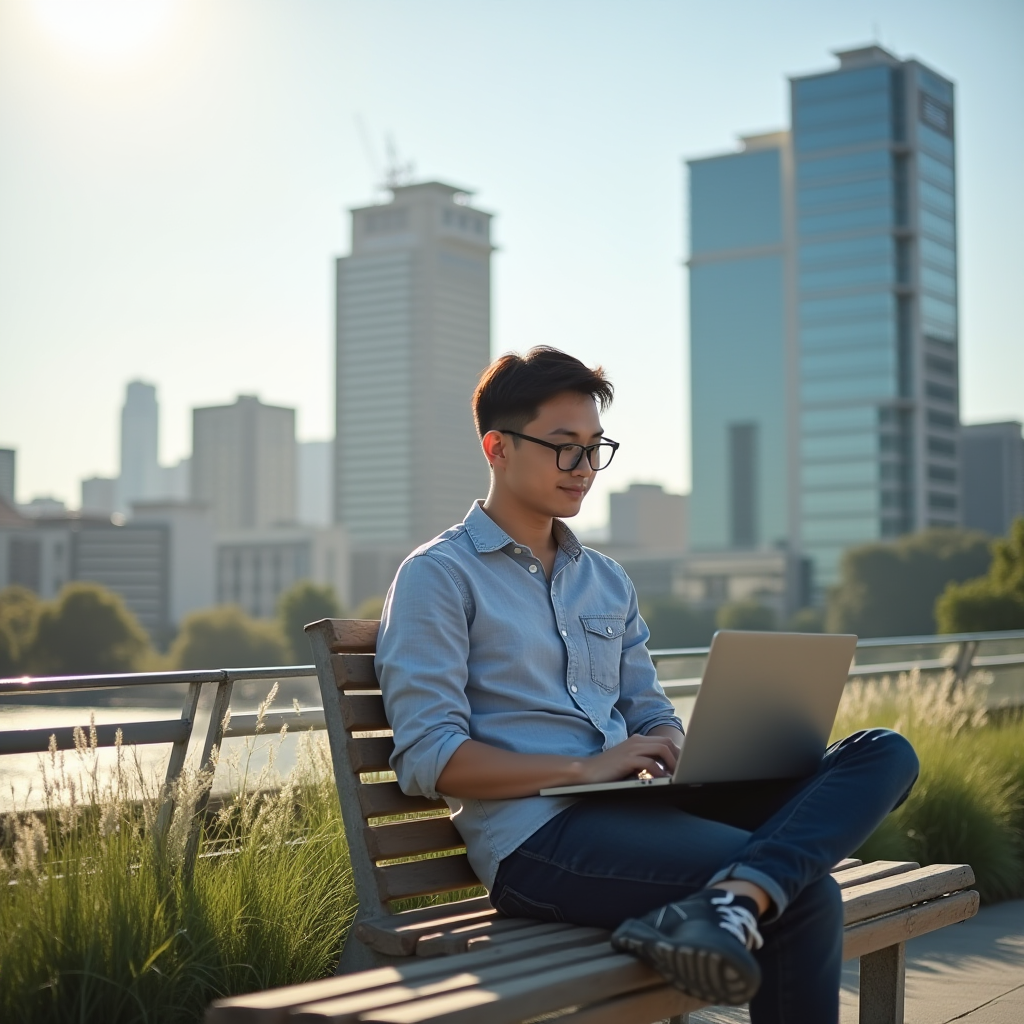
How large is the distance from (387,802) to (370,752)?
0.33 feet

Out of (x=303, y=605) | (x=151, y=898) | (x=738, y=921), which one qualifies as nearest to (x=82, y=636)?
(x=303, y=605)

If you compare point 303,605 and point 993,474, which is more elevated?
point 993,474

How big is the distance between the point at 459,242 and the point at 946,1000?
621 feet

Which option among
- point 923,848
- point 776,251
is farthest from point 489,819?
point 776,251

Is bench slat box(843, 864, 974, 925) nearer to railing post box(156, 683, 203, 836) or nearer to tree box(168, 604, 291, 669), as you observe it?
railing post box(156, 683, 203, 836)

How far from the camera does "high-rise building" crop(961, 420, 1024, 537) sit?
15162cm

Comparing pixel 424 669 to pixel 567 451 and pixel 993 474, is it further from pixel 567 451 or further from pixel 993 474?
pixel 993 474

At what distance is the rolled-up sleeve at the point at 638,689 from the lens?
2.89m

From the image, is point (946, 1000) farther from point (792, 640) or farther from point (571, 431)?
point (571, 431)

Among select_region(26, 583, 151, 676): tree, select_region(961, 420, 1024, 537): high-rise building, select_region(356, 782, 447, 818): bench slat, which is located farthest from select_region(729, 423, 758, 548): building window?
select_region(356, 782, 447, 818): bench slat

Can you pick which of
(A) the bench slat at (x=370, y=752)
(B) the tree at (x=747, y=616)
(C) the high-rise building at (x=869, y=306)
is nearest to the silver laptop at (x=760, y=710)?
(A) the bench slat at (x=370, y=752)

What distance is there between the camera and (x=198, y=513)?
161m

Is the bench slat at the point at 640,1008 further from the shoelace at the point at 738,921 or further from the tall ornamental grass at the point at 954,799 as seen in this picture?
the tall ornamental grass at the point at 954,799

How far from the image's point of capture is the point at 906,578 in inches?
3762
